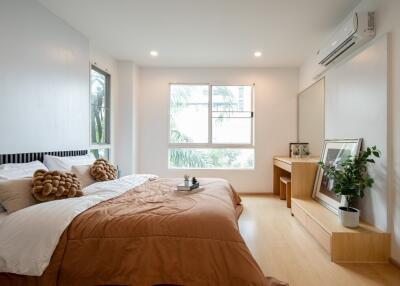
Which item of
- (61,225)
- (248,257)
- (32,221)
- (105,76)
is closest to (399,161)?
(248,257)

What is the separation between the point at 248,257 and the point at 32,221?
1.36m

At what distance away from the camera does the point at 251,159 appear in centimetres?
490

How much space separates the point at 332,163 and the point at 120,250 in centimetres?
263

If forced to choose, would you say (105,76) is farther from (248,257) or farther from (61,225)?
(248,257)

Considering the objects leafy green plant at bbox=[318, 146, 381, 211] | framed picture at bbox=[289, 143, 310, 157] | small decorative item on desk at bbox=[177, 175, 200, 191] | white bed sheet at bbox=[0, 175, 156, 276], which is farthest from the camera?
framed picture at bbox=[289, 143, 310, 157]

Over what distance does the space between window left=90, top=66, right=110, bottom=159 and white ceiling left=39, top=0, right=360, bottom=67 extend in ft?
1.58

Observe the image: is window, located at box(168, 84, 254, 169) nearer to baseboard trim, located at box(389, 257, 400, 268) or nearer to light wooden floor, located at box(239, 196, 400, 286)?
light wooden floor, located at box(239, 196, 400, 286)

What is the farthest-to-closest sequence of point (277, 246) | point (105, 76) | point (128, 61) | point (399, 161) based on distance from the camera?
point (128, 61)
point (105, 76)
point (277, 246)
point (399, 161)

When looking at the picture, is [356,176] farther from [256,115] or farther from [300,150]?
[256,115]

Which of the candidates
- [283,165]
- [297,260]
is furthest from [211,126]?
[297,260]

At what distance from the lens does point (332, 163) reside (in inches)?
118

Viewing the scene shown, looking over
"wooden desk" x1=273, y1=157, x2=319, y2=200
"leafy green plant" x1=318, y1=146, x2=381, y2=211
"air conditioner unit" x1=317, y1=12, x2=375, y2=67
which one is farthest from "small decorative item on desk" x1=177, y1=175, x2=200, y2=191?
"air conditioner unit" x1=317, y1=12, x2=375, y2=67

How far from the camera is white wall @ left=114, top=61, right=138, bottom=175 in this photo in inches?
177

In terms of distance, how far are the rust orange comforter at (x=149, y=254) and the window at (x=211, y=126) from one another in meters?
3.32
